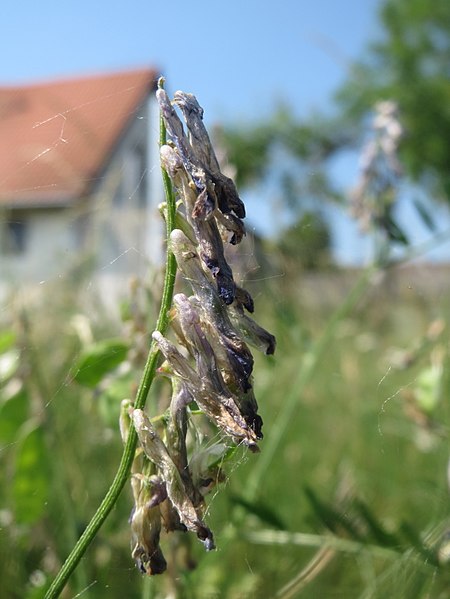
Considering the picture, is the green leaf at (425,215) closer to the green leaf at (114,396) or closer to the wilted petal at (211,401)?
the green leaf at (114,396)

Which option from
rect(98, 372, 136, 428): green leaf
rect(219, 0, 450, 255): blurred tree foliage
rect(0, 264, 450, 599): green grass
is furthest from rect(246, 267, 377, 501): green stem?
rect(219, 0, 450, 255): blurred tree foliage

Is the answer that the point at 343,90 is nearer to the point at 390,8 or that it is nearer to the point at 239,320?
the point at 390,8

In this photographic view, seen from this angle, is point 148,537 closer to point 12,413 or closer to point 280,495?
point 12,413

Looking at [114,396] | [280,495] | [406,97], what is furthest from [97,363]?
[406,97]

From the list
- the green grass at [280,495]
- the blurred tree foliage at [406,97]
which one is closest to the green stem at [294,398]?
the green grass at [280,495]

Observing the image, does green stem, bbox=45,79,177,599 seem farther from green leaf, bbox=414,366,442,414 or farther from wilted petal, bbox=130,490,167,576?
green leaf, bbox=414,366,442,414
